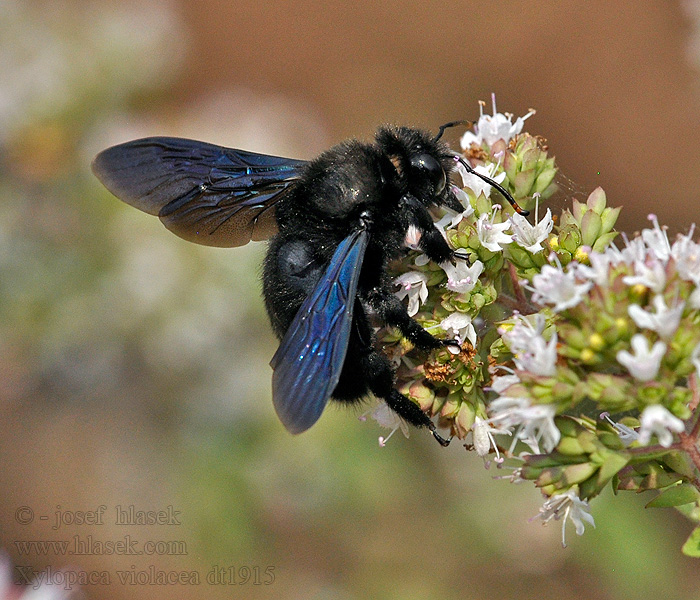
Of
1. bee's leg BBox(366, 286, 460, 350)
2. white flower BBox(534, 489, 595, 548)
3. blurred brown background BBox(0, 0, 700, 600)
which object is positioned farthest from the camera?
blurred brown background BBox(0, 0, 700, 600)

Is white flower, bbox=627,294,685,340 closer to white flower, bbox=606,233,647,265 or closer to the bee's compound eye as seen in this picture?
white flower, bbox=606,233,647,265

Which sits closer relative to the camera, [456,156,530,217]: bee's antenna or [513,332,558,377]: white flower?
[513,332,558,377]: white flower

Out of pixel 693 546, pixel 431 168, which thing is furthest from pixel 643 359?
pixel 431 168

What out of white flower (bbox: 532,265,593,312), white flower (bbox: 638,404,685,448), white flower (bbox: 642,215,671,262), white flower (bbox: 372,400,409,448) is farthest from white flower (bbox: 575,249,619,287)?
white flower (bbox: 372,400,409,448)

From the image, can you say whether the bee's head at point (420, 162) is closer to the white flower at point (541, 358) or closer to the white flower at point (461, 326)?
the white flower at point (461, 326)

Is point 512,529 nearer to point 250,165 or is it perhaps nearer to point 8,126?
point 250,165

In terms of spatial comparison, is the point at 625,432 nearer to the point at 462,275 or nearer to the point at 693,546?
the point at 693,546
